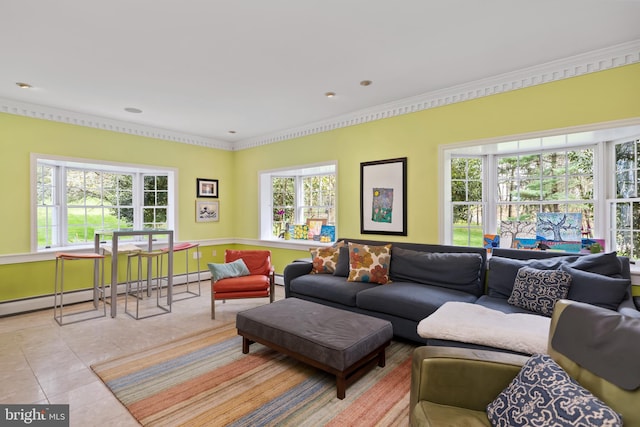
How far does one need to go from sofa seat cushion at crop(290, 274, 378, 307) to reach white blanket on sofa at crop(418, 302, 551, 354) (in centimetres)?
110

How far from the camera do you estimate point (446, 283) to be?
331cm

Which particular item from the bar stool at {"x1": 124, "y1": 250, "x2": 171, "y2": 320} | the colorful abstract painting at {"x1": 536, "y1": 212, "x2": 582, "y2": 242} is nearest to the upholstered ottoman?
the bar stool at {"x1": 124, "y1": 250, "x2": 171, "y2": 320}

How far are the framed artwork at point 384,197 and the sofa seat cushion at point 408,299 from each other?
0.95 metres

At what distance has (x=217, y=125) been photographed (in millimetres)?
5035

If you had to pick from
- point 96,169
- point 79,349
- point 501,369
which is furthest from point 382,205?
point 96,169

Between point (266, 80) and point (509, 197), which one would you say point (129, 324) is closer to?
point (266, 80)

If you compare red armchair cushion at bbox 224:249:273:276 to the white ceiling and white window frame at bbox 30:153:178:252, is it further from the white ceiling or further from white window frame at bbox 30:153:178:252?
the white ceiling

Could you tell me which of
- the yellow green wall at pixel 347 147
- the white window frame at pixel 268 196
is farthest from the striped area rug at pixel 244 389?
the white window frame at pixel 268 196

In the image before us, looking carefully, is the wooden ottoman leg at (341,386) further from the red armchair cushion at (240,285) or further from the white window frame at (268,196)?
the white window frame at (268,196)

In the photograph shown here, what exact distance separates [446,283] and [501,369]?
1876mm

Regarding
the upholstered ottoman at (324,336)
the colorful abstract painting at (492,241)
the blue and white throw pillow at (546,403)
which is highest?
the colorful abstract painting at (492,241)

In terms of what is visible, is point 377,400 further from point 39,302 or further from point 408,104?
point 39,302

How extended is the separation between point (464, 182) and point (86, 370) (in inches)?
164

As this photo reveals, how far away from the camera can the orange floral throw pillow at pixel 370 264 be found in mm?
3664
